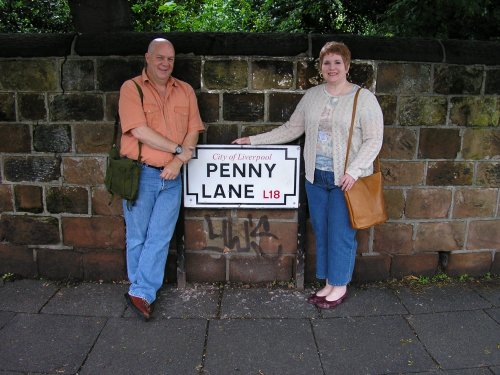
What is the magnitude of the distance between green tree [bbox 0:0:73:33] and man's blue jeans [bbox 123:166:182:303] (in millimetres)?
6689

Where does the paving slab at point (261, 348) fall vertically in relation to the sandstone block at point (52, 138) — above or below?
below

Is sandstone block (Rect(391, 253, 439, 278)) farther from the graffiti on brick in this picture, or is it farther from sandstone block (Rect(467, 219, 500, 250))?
the graffiti on brick

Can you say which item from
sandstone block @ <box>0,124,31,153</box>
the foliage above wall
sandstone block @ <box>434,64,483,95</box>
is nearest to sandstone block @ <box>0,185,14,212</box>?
sandstone block @ <box>0,124,31,153</box>

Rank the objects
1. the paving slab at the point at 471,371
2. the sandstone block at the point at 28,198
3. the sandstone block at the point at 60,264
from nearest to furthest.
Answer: the paving slab at the point at 471,371, the sandstone block at the point at 28,198, the sandstone block at the point at 60,264

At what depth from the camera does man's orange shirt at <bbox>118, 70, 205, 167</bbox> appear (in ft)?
10.2

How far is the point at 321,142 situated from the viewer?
10.6 feet

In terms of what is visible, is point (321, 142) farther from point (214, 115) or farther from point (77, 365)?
point (77, 365)

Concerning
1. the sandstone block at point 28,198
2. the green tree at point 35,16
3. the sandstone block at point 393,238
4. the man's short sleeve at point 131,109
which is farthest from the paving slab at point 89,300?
the green tree at point 35,16

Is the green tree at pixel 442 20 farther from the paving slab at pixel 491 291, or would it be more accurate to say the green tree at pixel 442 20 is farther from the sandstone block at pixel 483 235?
the paving slab at pixel 491 291

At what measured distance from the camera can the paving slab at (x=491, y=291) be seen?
11.7 feet

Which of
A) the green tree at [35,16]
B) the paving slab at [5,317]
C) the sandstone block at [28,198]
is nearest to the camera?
the paving slab at [5,317]

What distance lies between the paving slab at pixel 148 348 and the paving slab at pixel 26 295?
67cm

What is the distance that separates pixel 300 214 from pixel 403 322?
1.07 metres

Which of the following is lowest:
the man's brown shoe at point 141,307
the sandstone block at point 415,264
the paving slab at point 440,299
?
the paving slab at point 440,299
